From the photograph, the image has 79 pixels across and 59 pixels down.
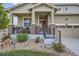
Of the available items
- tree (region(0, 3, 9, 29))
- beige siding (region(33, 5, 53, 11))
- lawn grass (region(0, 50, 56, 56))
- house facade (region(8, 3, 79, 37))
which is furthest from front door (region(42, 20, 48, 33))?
tree (region(0, 3, 9, 29))

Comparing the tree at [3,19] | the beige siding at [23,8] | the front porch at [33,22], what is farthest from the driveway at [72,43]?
the tree at [3,19]

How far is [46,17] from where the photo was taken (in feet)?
16.5

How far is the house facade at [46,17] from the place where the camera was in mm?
4926

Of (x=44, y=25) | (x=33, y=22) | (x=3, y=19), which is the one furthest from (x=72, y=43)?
(x=3, y=19)

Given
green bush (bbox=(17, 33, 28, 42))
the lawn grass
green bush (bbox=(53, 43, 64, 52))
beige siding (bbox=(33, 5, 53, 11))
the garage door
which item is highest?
beige siding (bbox=(33, 5, 53, 11))

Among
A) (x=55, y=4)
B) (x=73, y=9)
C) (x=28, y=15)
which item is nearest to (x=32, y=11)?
(x=28, y=15)

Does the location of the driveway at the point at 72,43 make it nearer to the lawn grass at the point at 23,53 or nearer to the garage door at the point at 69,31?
the garage door at the point at 69,31

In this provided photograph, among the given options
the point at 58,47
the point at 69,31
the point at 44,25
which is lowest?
the point at 58,47

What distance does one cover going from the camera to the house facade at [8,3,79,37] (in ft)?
16.2

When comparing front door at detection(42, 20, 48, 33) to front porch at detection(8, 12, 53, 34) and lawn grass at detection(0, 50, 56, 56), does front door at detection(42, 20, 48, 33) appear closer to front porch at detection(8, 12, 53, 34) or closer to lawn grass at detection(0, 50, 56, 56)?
front porch at detection(8, 12, 53, 34)

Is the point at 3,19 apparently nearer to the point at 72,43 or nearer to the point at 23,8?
the point at 23,8

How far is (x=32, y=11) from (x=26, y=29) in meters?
0.35

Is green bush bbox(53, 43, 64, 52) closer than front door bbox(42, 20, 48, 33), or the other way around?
green bush bbox(53, 43, 64, 52)

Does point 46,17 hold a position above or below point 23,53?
above
